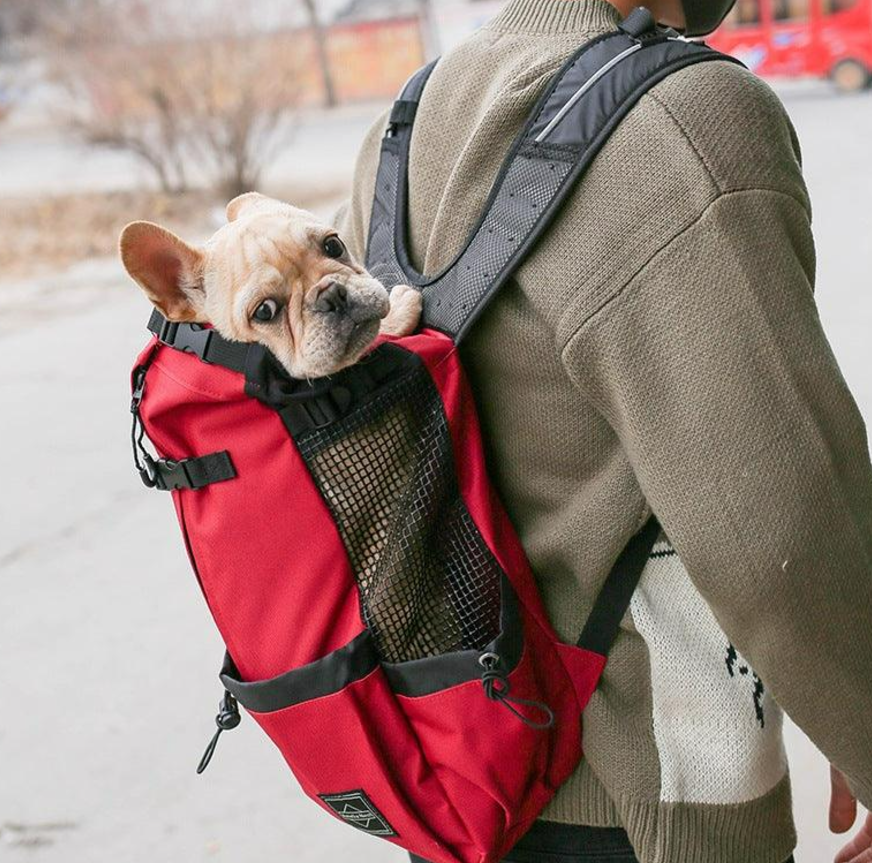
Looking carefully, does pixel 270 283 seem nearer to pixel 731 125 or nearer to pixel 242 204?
pixel 242 204

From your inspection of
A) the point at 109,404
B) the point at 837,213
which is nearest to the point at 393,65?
the point at 837,213

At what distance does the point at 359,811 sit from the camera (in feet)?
3.76

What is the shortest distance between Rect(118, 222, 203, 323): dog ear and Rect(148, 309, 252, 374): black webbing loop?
3 centimetres

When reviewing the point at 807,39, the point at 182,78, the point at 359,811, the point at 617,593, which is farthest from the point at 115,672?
the point at 807,39

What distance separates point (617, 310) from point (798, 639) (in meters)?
0.31

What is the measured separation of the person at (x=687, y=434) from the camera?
2.97 ft

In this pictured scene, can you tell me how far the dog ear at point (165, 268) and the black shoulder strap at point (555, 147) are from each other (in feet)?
0.84

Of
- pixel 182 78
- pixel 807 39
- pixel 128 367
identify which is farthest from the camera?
pixel 807 39

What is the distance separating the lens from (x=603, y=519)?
1033mm

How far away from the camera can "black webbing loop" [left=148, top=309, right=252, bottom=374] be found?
1030mm

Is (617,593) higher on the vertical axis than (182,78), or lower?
higher

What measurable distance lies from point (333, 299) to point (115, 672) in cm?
238

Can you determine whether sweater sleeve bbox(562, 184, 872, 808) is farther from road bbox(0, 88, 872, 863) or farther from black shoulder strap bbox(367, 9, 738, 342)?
road bbox(0, 88, 872, 863)

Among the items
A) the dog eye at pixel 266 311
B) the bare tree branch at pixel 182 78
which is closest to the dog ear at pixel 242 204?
the dog eye at pixel 266 311
